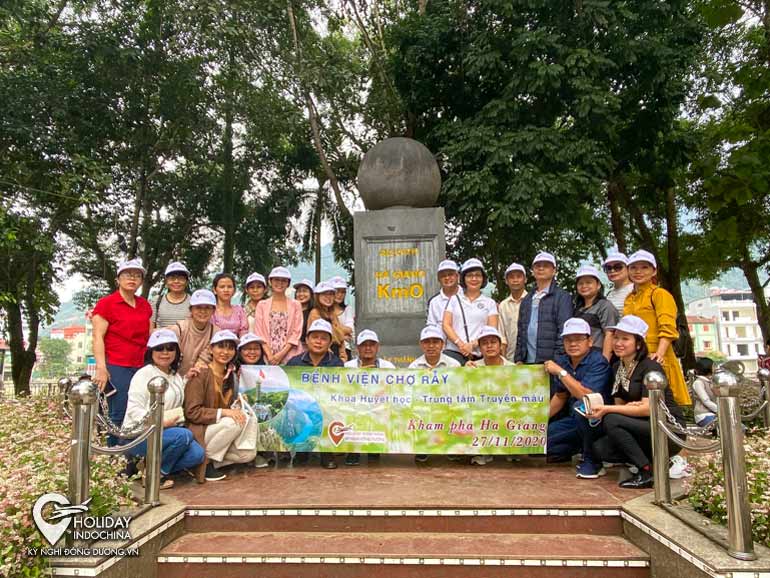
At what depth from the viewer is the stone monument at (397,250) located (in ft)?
26.1

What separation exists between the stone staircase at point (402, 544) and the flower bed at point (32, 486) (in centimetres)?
53

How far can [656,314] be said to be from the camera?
4.99m

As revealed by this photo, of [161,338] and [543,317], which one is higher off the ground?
[543,317]

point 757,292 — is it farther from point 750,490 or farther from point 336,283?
point 750,490

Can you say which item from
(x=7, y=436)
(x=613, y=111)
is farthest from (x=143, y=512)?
(x=613, y=111)

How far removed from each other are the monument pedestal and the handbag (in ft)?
10.0

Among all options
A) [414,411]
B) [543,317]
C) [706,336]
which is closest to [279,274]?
[414,411]

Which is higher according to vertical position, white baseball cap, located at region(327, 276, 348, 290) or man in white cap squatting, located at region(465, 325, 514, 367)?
white baseball cap, located at region(327, 276, 348, 290)

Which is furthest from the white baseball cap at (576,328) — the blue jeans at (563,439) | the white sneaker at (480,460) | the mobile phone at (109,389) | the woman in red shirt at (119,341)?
the mobile phone at (109,389)

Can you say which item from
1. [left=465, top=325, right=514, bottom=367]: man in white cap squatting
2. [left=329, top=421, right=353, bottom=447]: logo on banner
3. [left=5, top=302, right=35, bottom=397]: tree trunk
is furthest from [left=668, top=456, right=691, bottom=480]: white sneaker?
[left=5, top=302, right=35, bottom=397]: tree trunk

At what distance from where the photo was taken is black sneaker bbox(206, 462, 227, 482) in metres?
4.82

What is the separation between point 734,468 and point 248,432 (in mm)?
3548

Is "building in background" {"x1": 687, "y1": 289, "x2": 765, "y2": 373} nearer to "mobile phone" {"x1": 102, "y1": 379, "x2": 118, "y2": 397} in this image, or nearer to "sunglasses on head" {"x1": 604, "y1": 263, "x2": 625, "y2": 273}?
"sunglasses on head" {"x1": 604, "y1": 263, "x2": 625, "y2": 273}

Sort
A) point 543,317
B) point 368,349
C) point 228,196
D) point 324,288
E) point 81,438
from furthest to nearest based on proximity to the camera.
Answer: point 228,196 → point 324,288 → point 543,317 → point 368,349 → point 81,438
